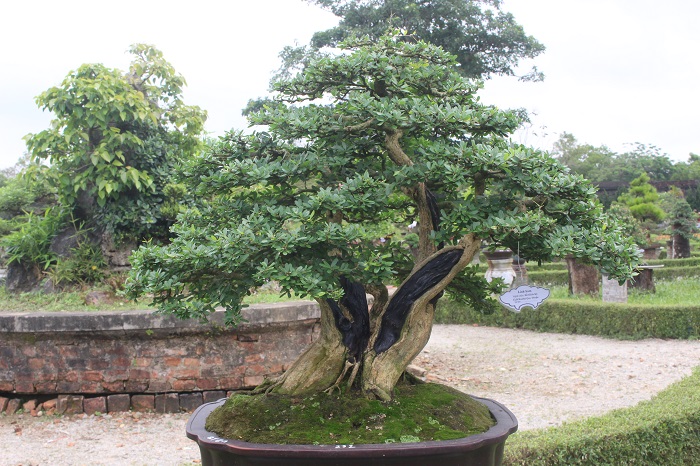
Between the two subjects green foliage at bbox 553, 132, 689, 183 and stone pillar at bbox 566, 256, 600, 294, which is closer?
stone pillar at bbox 566, 256, 600, 294

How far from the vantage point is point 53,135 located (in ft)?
24.0

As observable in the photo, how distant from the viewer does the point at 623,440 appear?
159 inches

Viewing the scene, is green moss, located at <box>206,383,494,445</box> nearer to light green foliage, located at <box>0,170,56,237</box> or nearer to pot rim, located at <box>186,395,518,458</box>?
pot rim, located at <box>186,395,518,458</box>

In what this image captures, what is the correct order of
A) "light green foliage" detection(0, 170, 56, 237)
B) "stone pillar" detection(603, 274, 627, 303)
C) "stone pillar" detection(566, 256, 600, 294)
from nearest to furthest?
"light green foliage" detection(0, 170, 56, 237), "stone pillar" detection(603, 274, 627, 303), "stone pillar" detection(566, 256, 600, 294)

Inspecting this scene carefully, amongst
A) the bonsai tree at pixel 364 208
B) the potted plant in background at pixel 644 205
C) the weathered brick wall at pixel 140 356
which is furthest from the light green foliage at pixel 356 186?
the potted plant in background at pixel 644 205

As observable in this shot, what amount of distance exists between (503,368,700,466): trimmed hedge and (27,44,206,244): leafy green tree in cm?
482

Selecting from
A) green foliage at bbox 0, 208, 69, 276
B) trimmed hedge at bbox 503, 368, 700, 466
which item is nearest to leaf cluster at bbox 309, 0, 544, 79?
green foliage at bbox 0, 208, 69, 276

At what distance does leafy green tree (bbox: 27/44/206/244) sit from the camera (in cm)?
714

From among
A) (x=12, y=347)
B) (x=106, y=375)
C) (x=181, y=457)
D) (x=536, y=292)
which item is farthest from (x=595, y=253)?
(x=12, y=347)

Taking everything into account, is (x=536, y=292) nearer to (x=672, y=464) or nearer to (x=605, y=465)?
(x=605, y=465)

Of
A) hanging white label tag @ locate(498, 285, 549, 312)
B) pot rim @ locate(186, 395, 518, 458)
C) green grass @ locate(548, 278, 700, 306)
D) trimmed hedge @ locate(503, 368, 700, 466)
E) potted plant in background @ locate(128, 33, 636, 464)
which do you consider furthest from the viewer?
green grass @ locate(548, 278, 700, 306)

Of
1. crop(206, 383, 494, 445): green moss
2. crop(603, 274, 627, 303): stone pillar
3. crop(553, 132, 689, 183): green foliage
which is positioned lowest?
crop(603, 274, 627, 303): stone pillar

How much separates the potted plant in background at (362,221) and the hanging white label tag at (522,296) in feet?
0.78

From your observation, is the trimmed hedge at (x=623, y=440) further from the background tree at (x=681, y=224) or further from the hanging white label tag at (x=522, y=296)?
the background tree at (x=681, y=224)
